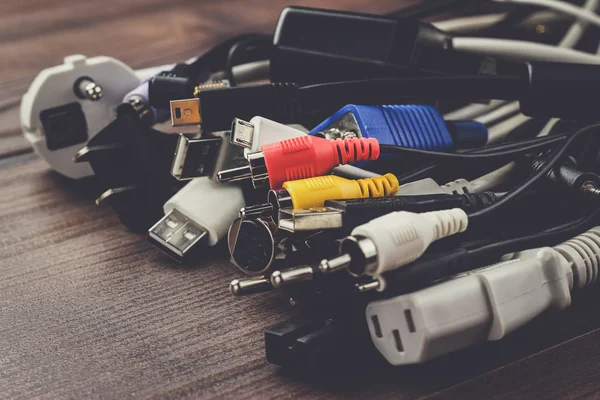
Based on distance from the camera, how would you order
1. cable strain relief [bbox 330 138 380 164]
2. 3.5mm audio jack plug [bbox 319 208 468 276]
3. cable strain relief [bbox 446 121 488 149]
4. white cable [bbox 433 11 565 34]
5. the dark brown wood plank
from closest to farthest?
3.5mm audio jack plug [bbox 319 208 468 276] → cable strain relief [bbox 330 138 380 164] → cable strain relief [bbox 446 121 488 149] → white cable [bbox 433 11 565 34] → the dark brown wood plank

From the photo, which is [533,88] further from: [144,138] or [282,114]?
[144,138]

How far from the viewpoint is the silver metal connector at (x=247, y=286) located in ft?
1.35

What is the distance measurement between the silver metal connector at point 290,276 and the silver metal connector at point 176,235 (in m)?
0.16

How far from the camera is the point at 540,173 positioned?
0.49 metres

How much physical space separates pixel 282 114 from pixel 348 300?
0.60 ft

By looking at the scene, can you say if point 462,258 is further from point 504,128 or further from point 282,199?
point 504,128

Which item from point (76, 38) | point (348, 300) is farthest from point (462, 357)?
point (76, 38)

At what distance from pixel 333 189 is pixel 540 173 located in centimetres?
15

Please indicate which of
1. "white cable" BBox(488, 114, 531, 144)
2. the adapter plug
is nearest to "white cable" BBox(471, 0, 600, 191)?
"white cable" BBox(488, 114, 531, 144)

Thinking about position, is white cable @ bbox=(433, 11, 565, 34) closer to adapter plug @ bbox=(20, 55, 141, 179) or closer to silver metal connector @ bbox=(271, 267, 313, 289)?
adapter plug @ bbox=(20, 55, 141, 179)

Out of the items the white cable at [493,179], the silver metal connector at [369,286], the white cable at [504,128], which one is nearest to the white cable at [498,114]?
the white cable at [504,128]

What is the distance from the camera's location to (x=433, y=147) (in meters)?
0.57

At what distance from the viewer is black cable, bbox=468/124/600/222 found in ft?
1.49

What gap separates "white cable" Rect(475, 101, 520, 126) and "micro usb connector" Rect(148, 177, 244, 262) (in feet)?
0.84
